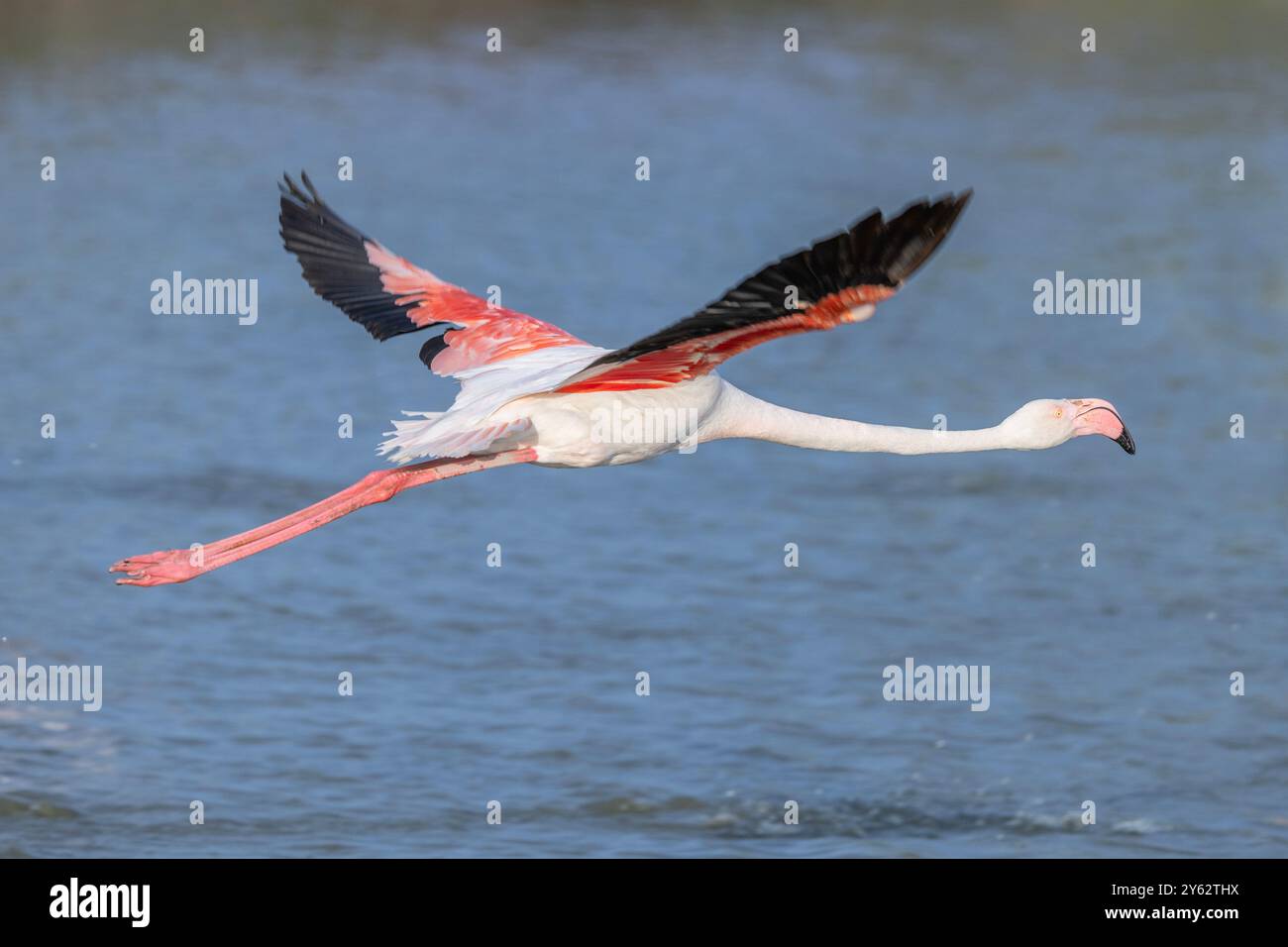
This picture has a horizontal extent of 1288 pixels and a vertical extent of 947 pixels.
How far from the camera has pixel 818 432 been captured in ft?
36.8

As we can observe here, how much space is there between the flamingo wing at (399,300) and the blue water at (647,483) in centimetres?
339

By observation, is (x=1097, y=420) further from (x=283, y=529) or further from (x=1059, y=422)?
(x=283, y=529)

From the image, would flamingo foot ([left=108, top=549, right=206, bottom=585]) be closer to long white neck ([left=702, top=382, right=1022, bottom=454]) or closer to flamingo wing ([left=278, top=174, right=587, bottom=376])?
flamingo wing ([left=278, top=174, right=587, bottom=376])

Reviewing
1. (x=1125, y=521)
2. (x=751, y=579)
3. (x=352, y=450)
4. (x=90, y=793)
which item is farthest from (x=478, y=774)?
(x=1125, y=521)

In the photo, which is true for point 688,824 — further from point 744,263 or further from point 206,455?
point 744,263

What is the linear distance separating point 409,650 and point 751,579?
10.4 ft

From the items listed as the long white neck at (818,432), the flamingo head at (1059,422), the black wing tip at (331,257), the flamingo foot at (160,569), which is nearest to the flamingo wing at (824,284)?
the long white neck at (818,432)

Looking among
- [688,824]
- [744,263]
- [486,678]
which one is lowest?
[688,824]

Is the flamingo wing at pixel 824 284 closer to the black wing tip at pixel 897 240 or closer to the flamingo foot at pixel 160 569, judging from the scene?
the black wing tip at pixel 897 240

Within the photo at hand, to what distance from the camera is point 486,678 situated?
54.5 ft

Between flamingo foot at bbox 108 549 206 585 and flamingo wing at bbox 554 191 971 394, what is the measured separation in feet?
7.94

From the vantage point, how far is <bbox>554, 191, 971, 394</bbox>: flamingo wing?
891 centimetres

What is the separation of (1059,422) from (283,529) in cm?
396

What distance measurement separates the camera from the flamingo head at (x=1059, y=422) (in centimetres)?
1131
